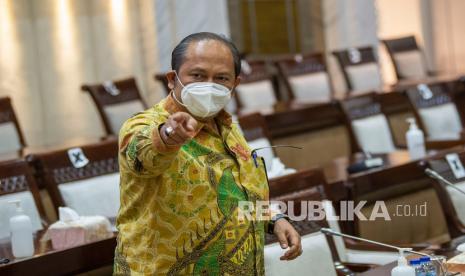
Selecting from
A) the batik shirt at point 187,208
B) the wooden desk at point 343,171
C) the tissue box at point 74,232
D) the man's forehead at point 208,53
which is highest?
the man's forehead at point 208,53

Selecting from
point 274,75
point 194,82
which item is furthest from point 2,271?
point 274,75

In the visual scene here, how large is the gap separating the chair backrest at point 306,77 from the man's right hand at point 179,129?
552 cm

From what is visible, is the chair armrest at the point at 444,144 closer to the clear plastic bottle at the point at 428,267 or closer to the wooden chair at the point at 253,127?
the wooden chair at the point at 253,127

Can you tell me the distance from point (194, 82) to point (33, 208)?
182 cm

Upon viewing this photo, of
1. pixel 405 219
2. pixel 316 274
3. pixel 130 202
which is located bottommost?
pixel 405 219

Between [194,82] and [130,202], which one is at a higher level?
[194,82]

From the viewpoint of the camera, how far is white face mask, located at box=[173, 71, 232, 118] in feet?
7.84

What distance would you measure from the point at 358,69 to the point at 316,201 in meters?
4.82

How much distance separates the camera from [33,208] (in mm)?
4047

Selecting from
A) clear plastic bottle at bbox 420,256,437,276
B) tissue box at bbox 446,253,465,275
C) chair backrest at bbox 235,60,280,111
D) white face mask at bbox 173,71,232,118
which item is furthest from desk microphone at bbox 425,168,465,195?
chair backrest at bbox 235,60,280,111

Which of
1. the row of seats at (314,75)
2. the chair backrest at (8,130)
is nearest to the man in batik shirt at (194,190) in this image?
the chair backrest at (8,130)

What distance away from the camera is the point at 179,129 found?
2.15 meters

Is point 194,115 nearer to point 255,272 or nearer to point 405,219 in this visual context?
point 255,272

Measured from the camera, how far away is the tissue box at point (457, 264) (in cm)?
290
